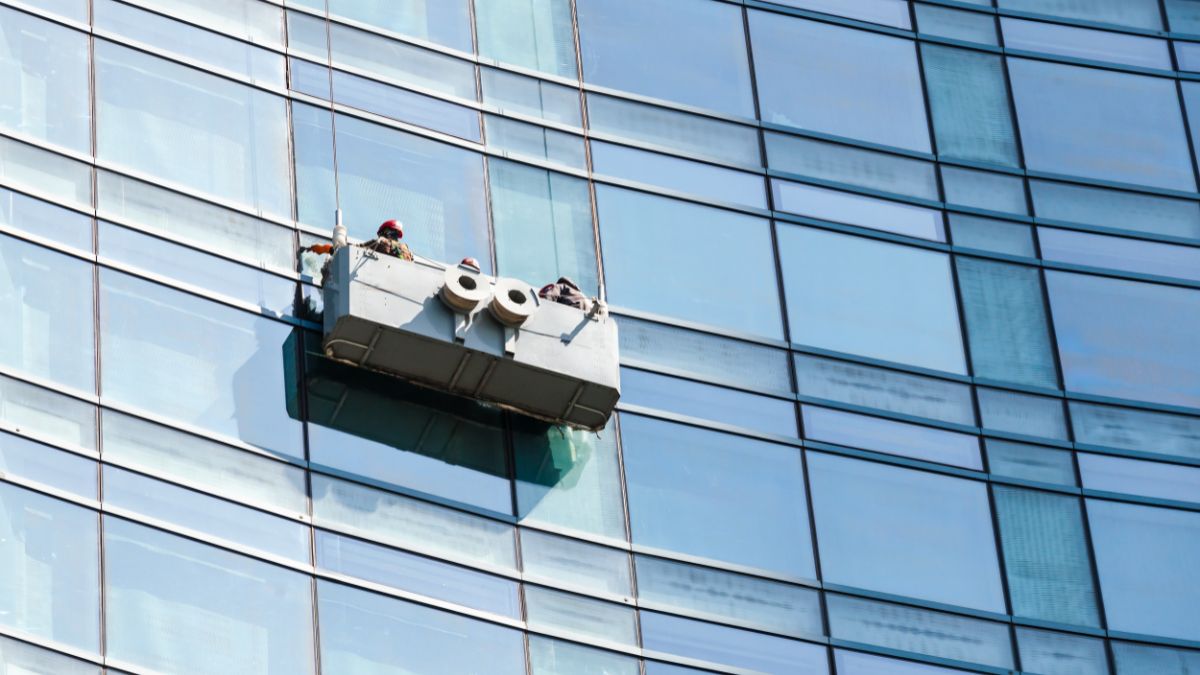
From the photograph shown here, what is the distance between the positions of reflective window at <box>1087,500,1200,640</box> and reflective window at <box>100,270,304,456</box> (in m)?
10.4

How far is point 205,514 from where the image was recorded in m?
31.9

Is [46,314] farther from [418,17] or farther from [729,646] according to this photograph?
[729,646]

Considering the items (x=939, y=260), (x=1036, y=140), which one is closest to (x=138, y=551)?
(x=939, y=260)

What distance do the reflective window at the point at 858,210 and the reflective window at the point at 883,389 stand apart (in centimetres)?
242

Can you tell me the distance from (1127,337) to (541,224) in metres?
8.25

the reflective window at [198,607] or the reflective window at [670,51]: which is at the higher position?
the reflective window at [670,51]

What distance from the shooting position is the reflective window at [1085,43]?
4219cm

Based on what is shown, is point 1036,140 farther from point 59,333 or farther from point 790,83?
point 59,333

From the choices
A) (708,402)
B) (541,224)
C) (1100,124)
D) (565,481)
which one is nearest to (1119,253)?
(1100,124)

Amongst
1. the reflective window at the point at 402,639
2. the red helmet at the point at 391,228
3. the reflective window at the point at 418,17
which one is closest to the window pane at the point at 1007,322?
the reflective window at the point at 418,17

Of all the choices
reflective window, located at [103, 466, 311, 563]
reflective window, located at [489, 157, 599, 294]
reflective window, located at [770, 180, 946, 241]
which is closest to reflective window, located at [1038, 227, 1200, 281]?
reflective window, located at [770, 180, 946, 241]

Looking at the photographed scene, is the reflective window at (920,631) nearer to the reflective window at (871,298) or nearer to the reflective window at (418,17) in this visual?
the reflective window at (871,298)

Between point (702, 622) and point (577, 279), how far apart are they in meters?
4.76

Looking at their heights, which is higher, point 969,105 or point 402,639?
point 969,105
